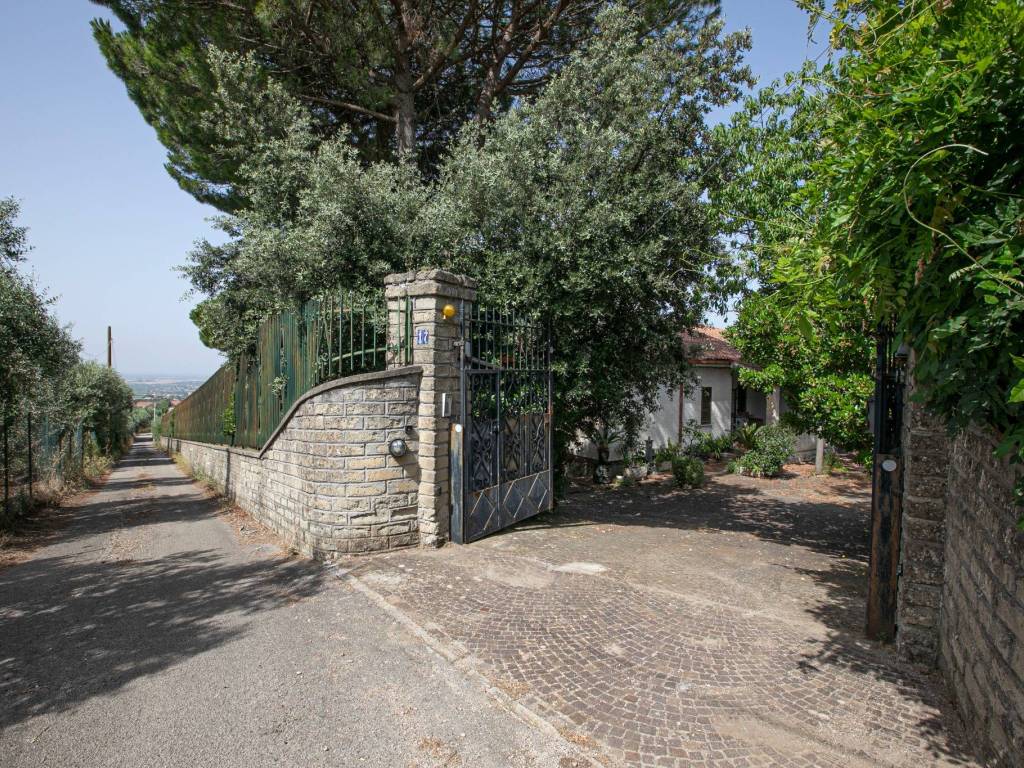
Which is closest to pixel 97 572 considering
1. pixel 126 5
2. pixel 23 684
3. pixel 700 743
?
pixel 23 684

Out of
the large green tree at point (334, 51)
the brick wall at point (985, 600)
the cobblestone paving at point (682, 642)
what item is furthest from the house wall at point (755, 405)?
the brick wall at point (985, 600)

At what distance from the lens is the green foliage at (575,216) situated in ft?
25.5

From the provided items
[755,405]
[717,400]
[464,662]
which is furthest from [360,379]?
[755,405]

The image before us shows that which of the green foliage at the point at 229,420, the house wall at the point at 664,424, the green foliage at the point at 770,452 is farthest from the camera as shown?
the house wall at the point at 664,424

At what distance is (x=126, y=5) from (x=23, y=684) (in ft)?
42.0

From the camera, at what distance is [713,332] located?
838 inches

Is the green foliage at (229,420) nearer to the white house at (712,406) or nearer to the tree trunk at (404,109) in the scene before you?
the tree trunk at (404,109)

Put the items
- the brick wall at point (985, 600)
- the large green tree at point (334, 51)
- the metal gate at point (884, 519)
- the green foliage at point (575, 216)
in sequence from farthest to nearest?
the large green tree at point (334, 51), the green foliage at point (575, 216), the metal gate at point (884, 519), the brick wall at point (985, 600)

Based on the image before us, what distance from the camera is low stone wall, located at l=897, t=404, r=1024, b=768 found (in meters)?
2.58

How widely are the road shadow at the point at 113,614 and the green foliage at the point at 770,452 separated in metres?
11.9

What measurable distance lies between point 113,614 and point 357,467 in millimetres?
2606

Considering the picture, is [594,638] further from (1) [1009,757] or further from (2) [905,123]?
(2) [905,123]

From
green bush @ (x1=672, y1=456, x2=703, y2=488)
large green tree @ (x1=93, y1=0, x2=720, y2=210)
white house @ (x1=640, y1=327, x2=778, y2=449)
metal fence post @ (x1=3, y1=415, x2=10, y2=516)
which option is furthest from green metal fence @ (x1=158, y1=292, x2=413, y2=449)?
white house @ (x1=640, y1=327, x2=778, y2=449)

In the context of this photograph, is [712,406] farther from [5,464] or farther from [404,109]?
[5,464]
